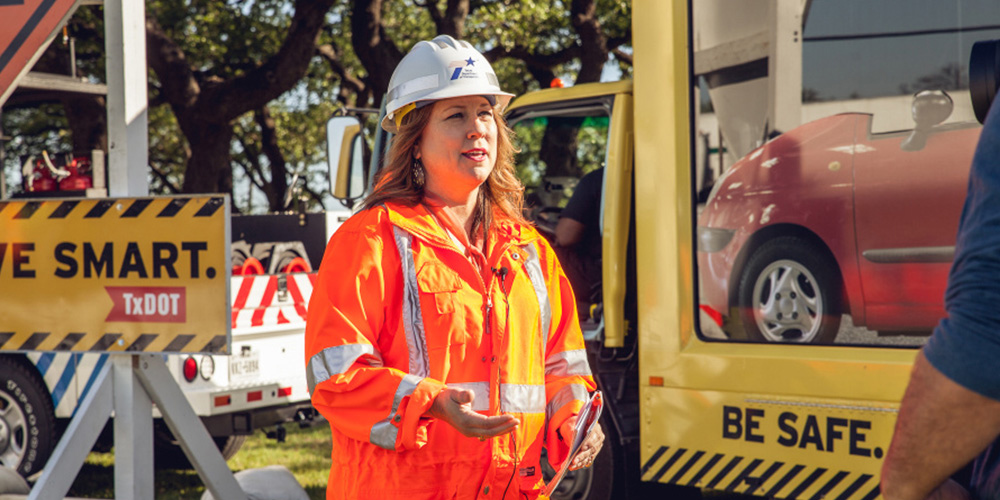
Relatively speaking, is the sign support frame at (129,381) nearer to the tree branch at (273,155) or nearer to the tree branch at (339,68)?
the tree branch at (339,68)

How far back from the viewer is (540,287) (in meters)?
2.41

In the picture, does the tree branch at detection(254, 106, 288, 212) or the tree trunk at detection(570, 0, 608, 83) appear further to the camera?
the tree branch at detection(254, 106, 288, 212)

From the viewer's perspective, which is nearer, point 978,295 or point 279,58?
point 978,295

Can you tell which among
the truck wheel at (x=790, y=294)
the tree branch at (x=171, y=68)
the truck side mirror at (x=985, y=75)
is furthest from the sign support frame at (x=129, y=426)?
the tree branch at (x=171, y=68)

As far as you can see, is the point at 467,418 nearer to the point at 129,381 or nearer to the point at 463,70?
the point at 463,70

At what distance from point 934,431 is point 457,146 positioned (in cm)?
138

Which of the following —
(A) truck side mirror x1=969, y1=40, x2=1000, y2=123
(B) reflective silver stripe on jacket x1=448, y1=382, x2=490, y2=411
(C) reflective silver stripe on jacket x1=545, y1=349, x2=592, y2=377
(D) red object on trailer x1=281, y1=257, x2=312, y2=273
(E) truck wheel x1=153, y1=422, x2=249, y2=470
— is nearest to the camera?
(A) truck side mirror x1=969, y1=40, x2=1000, y2=123

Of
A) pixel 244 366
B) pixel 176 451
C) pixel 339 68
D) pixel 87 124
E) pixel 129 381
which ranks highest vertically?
pixel 339 68

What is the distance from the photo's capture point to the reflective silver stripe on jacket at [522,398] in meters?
2.24

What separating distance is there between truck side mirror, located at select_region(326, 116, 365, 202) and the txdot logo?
1793 mm

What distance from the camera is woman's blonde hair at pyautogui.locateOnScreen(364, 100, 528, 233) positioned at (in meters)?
2.39

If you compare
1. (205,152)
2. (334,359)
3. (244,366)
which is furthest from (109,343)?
(205,152)

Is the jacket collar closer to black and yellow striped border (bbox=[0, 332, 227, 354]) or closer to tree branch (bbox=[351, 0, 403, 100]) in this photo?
black and yellow striped border (bbox=[0, 332, 227, 354])

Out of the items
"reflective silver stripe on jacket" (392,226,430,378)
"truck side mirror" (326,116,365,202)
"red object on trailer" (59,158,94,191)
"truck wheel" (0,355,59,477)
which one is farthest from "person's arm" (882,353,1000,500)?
"red object on trailer" (59,158,94,191)
